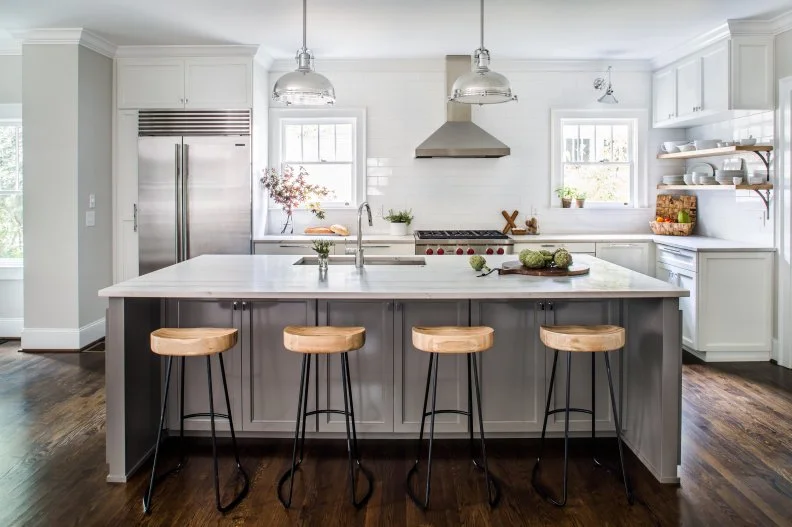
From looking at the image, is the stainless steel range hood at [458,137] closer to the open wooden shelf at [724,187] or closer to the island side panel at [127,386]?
the open wooden shelf at [724,187]

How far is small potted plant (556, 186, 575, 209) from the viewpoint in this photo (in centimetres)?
695

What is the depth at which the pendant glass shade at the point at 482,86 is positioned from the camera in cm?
357

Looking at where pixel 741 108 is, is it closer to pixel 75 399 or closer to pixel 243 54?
pixel 243 54

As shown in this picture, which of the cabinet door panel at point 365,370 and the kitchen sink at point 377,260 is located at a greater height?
the kitchen sink at point 377,260

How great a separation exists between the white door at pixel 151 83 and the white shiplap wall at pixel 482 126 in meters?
1.06

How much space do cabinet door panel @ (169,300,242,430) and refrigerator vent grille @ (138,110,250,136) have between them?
2986 mm

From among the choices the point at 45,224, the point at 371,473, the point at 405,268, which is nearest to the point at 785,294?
the point at 405,268

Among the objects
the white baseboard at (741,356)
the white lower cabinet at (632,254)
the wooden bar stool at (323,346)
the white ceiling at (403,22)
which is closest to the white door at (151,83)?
the white ceiling at (403,22)

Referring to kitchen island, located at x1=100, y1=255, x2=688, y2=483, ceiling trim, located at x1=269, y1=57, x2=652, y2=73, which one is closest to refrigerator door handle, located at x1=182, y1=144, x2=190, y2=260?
ceiling trim, located at x1=269, y1=57, x2=652, y2=73

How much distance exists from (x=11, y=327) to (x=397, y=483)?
4993mm

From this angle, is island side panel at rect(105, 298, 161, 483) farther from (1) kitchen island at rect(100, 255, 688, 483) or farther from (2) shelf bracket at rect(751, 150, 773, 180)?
(2) shelf bracket at rect(751, 150, 773, 180)

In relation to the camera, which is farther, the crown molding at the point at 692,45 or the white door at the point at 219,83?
the white door at the point at 219,83

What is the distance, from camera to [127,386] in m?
3.23

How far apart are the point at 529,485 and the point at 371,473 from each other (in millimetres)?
772
